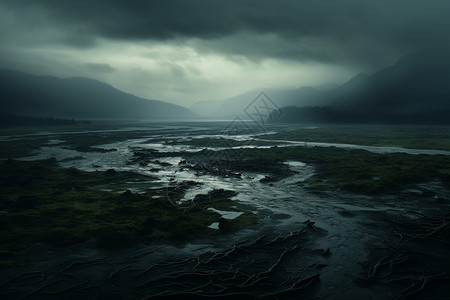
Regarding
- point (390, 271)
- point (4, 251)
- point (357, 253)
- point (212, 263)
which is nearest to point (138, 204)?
point (4, 251)

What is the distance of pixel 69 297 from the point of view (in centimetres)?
1179

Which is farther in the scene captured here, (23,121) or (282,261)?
(23,121)

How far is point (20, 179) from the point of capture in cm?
3203

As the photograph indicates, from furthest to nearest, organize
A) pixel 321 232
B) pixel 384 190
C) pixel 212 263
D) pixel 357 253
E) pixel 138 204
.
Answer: pixel 384 190 < pixel 138 204 < pixel 321 232 < pixel 357 253 < pixel 212 263

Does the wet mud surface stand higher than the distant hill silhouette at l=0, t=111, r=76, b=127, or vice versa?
the distant hill silhouette at l=0, t=111, r=76, b=127

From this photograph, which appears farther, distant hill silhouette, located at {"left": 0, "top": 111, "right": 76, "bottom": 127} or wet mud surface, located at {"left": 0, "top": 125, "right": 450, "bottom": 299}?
distant hill silhouette, located at {"left": 0, "top": 111, "right": 76, "bottom": 127}

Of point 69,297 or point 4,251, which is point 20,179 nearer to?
point 4,251

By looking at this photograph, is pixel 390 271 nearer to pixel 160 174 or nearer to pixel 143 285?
pixel 143 285

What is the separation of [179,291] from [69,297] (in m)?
4.54

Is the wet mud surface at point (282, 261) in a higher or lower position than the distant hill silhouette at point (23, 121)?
lower

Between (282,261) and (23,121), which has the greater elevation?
(23,121)

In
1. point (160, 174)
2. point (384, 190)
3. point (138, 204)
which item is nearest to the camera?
point (138, 204)

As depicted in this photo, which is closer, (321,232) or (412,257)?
(412,257)

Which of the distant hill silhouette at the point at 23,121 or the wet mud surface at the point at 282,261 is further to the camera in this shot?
the distant hill silhouette at the point at 23,121
